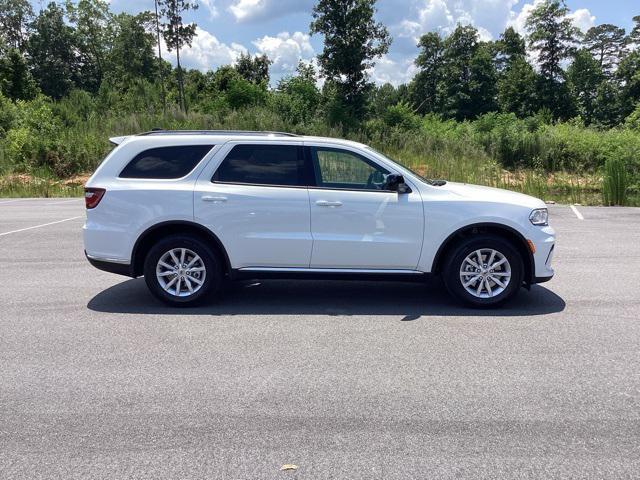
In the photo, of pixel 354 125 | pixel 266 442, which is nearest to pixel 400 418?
pixel 266 442

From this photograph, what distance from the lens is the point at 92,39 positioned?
2847 inches

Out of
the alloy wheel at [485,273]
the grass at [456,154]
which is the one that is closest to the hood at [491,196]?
the alloy wheel at [485,273]

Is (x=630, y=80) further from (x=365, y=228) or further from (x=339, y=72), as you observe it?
(x=365, y=228)

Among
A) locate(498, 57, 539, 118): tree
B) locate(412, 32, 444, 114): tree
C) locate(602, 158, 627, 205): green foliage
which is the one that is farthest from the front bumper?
locate(412, 32, 444, 114): tree

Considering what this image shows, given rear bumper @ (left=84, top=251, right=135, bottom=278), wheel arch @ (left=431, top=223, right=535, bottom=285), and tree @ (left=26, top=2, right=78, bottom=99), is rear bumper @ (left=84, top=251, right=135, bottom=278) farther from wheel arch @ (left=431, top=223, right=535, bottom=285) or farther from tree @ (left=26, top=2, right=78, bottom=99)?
tree @ (left=26, top=2, right=78, bottom=99)

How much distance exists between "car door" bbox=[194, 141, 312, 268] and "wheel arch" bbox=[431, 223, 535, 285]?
57.2 inches

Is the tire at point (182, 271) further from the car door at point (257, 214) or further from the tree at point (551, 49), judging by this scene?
the tree at point (551, 49)

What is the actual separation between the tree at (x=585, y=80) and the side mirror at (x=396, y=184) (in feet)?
→ 208

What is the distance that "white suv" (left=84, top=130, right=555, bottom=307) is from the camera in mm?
6164

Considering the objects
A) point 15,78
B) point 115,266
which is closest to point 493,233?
point 115,266

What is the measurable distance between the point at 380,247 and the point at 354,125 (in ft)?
99.2

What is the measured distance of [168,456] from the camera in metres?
3.35

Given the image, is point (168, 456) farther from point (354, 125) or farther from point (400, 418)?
point (354, 125)

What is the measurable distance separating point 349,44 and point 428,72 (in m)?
40.5
